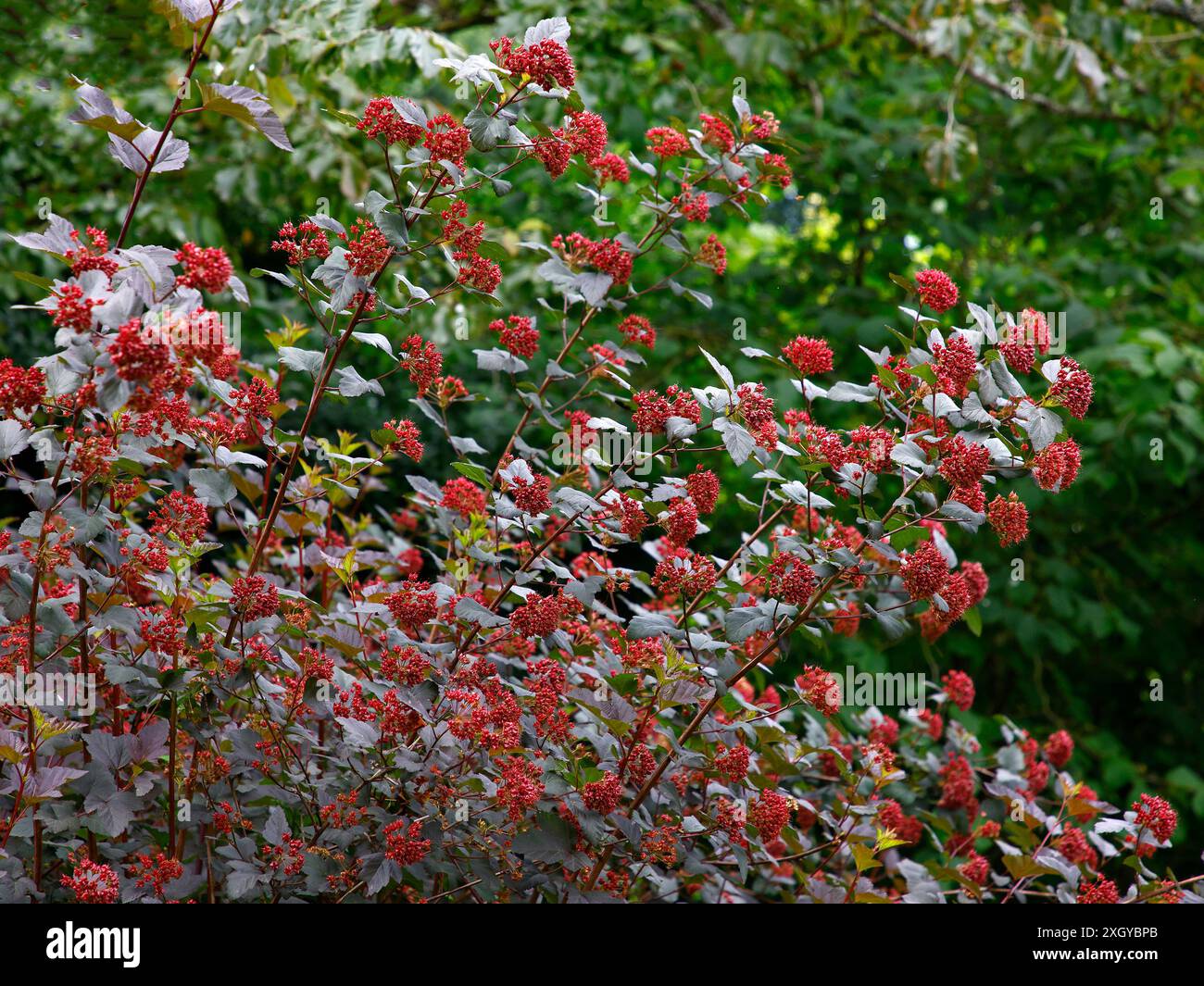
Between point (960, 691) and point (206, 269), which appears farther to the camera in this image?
point (960, 691)

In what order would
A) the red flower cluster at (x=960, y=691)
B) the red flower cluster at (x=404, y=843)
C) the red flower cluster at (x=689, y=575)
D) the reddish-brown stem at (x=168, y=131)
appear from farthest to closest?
1. the red flower cluster at (x=960, y=691)
2. the red flower cluster at (x=689, y=575)
3. the red flower cluster at (x=404, y=843)
4. the reddish-brown stem at (x=168, y=131)

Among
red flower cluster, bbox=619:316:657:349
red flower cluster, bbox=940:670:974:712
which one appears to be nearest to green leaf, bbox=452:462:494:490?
red flower cluster, bbox=619:316:657:349

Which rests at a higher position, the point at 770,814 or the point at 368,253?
the point at 368,253

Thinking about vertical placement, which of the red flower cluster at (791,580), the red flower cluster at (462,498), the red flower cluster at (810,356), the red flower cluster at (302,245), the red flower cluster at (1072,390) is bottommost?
the red flower cluster at (791,580)

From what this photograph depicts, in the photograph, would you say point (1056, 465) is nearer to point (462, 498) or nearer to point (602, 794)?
point (602, 794)

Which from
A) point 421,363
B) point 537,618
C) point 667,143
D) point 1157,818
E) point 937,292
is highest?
point 667,143

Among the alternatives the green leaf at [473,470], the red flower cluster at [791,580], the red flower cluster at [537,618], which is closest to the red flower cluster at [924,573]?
the red flower cluster at [791,580]

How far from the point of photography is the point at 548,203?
6664mm

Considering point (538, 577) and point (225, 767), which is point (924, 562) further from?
point (225, 767)

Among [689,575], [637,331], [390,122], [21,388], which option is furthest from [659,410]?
[21,388]

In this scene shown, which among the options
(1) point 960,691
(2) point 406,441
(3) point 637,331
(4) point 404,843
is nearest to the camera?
(4) point 404,843

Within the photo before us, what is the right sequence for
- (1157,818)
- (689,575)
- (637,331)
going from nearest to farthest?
(689,575), (1157,818), (637,331)

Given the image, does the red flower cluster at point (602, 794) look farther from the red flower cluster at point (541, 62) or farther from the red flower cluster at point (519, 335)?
the red flower cluster at point (541, 62)
